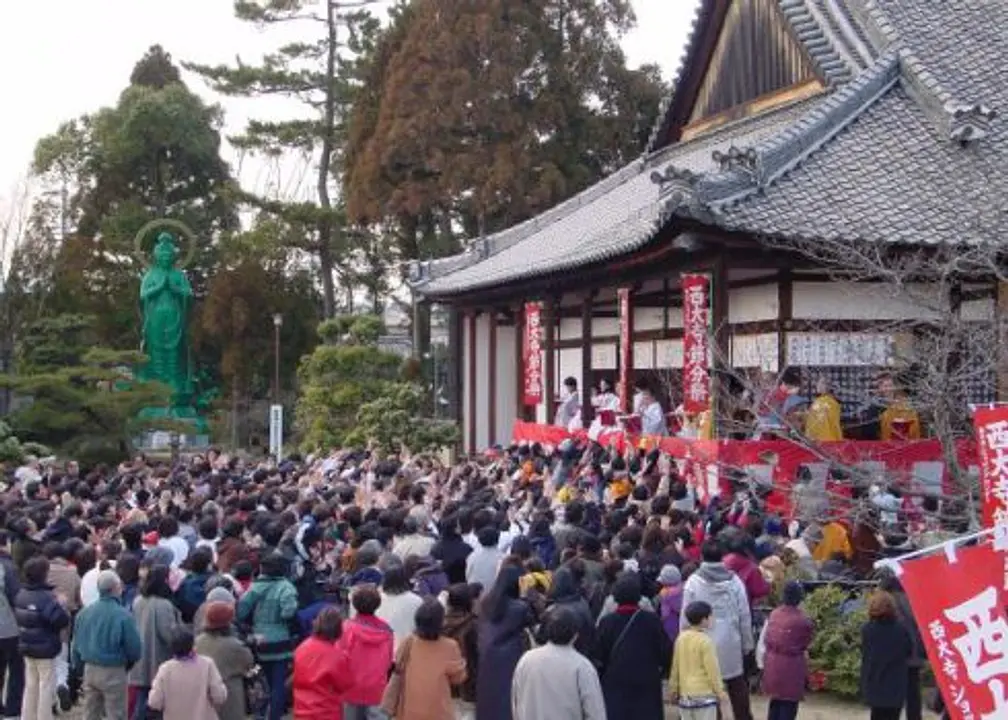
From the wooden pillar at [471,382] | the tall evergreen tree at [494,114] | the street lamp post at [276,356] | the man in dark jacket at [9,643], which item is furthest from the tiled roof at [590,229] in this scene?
the street lamp post at [276,356]

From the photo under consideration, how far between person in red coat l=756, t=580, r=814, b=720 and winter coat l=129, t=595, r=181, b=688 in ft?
13.1

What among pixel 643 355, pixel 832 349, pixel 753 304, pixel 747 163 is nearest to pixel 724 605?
pixel 832 349

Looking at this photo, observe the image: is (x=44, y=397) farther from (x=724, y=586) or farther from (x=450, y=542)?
(x=724, y=586)

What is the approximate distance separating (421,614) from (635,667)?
139cm

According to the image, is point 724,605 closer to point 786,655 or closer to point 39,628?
point 786,655

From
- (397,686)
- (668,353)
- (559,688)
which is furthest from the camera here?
(668,353)

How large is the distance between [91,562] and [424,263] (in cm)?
2031

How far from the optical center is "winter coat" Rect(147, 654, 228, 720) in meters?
7.64

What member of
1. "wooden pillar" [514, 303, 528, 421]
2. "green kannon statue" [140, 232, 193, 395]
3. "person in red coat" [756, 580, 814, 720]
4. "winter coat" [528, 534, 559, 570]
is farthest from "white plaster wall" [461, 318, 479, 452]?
"person in red coat" [756, 580, 814, 720]

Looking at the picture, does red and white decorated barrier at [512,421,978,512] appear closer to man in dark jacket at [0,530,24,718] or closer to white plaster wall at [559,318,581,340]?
man in dark jacket at [0,530,24,718]

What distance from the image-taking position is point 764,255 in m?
16.6

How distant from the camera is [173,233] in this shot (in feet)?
145

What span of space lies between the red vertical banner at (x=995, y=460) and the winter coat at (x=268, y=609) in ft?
15.2

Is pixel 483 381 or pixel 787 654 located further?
pixel 483 381
